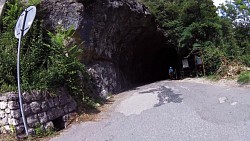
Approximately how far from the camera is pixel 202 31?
20.4 meters

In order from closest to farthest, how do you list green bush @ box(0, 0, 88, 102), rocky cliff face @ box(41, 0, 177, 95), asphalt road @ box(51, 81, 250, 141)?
asphalt road @ box(51, 81, 250, 141) < green bush @ box(0, 0, 88, 102) < rocky cliff face @ box(41, 0, 177, 95)

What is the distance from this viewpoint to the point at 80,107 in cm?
1003

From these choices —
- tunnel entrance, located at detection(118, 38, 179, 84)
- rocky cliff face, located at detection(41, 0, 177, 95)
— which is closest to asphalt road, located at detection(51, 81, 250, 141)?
rocky cliff face, located at detection(41, 0, 177, 95)

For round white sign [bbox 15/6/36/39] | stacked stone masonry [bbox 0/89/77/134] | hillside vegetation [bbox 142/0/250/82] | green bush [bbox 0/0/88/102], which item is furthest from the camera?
hillside vegetation [bbox 142/0/250/82]

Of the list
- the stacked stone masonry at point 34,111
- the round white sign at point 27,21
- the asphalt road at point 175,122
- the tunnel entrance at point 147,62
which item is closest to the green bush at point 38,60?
the stacked stone masonry at point 34,111

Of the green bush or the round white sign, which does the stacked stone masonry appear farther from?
the round white sign

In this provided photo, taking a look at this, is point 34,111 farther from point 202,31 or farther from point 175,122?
point 202,31

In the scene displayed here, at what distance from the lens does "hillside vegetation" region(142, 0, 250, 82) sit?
741 inches

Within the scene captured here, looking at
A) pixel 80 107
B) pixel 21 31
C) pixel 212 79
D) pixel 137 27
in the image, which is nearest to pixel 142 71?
pixel 137 27

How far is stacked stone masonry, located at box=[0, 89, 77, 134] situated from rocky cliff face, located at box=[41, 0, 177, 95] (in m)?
4.17

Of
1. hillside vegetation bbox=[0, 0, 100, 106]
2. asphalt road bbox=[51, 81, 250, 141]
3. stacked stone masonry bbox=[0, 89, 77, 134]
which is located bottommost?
asphalt road bbox=[51, 81, 250, 141]

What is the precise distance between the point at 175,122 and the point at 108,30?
976cm

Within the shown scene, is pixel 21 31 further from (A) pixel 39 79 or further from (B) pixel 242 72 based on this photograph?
(B) pixel 242 72

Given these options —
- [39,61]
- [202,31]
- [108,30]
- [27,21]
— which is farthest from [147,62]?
[27,21]
